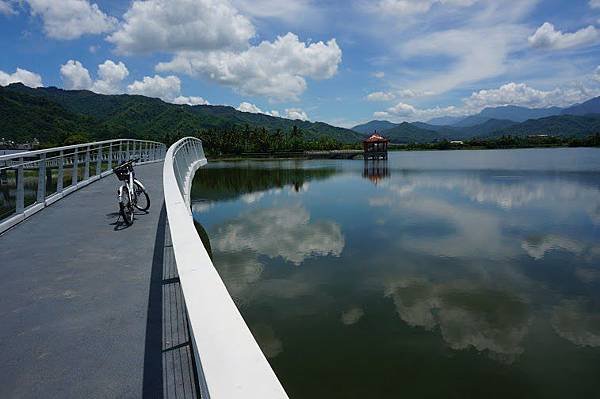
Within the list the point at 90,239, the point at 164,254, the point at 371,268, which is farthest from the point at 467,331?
the point at 90,239

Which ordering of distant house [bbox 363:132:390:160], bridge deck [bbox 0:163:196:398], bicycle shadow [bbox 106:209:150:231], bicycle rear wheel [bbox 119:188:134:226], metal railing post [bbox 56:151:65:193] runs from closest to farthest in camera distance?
bridge deck [bbox 0:163:196:398] → bicycle shadow [bbox 106:209:150:231] → bicycle rear wheel [bbox 119:188:134:226] → metal railing post [bbox 56:151:65:193] → distant house [bbox 363:132:390:160]

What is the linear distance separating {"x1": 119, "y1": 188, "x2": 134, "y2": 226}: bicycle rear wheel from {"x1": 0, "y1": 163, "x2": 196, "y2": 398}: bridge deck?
0.55 m

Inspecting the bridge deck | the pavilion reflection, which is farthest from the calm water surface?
the pavilion reflection

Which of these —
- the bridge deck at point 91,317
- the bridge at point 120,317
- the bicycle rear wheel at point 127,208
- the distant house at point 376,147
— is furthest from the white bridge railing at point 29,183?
the distant house at point 376,147

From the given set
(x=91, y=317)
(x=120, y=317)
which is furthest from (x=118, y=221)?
(x=120, y=317)

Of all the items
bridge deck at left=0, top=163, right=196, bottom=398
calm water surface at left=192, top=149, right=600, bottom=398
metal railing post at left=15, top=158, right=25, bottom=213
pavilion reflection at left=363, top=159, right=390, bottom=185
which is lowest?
calm water surface at left=192, top=149, right=600, bottom=398

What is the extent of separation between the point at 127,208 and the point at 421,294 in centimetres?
700

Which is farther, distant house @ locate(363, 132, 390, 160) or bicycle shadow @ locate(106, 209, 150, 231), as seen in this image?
distant house @ locate(363, 132, 390, 160)

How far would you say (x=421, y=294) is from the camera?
32.3 ft

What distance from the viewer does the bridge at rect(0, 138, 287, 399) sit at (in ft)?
5.47

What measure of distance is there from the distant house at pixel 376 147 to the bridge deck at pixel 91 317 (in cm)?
6630

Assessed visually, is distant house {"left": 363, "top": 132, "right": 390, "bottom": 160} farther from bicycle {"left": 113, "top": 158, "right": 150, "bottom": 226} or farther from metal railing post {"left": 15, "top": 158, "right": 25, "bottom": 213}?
metal railing post {"left": 15, "top": 158, "right": 25, "bottom": 213}

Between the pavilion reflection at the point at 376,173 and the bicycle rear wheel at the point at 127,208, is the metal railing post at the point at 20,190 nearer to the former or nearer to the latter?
the bicycle rear wheel at the point at 127,208

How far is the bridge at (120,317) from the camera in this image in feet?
5.47
